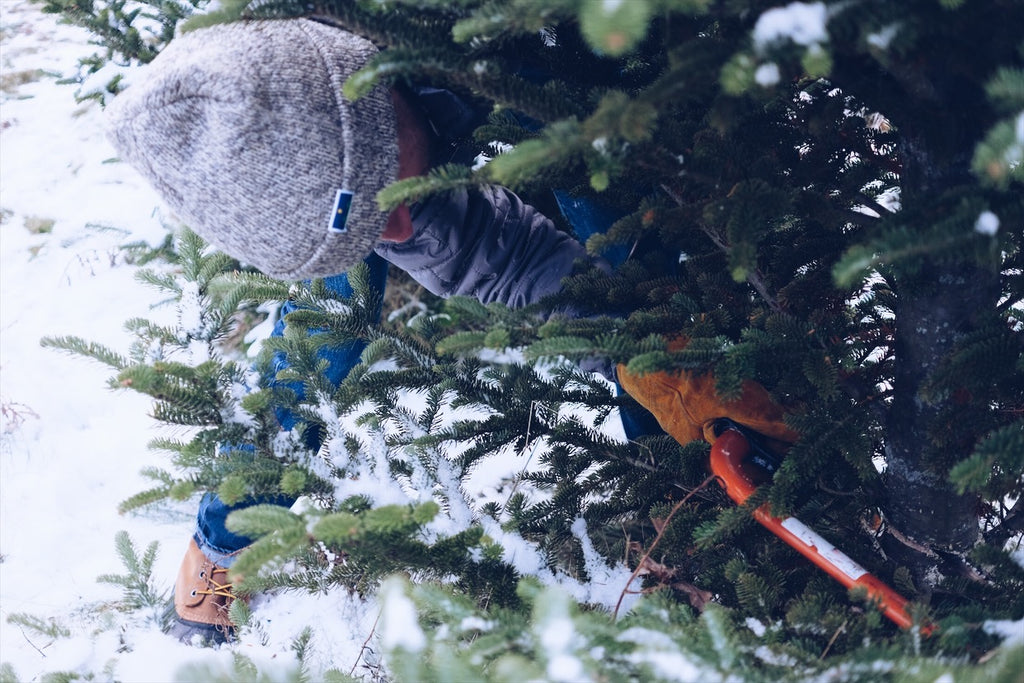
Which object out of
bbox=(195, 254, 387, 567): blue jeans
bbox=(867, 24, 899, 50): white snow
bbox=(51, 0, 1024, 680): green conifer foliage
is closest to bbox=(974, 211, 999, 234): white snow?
bbox=(51, 0, 1024, 680): green conifer foliage

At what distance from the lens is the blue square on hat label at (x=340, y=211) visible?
1584 millimetres

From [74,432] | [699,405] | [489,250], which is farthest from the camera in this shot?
[74,432]

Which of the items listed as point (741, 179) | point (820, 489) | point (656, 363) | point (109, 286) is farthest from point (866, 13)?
point (109, 286)

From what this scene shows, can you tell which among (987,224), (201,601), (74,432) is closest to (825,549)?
(987,224)

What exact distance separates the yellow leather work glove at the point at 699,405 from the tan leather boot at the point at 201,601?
5.08 feet

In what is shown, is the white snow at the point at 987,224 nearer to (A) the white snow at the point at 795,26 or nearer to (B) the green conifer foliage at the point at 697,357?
(B) the green conifer foliage at the point at 697,357

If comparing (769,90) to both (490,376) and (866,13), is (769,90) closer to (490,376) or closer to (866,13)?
(866,13)

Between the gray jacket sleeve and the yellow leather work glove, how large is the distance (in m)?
0.46

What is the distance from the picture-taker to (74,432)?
3.88 metres

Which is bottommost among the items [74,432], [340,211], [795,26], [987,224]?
[74,432]

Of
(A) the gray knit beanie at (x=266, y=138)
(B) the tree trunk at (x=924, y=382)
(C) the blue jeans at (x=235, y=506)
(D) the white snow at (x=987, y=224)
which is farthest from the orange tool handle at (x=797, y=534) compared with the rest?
(C) the blue jeans at (x=235, y=506)

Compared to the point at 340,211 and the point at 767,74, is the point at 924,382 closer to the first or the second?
the point at 767,74

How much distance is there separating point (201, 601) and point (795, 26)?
242cm

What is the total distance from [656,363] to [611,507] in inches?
27.1
